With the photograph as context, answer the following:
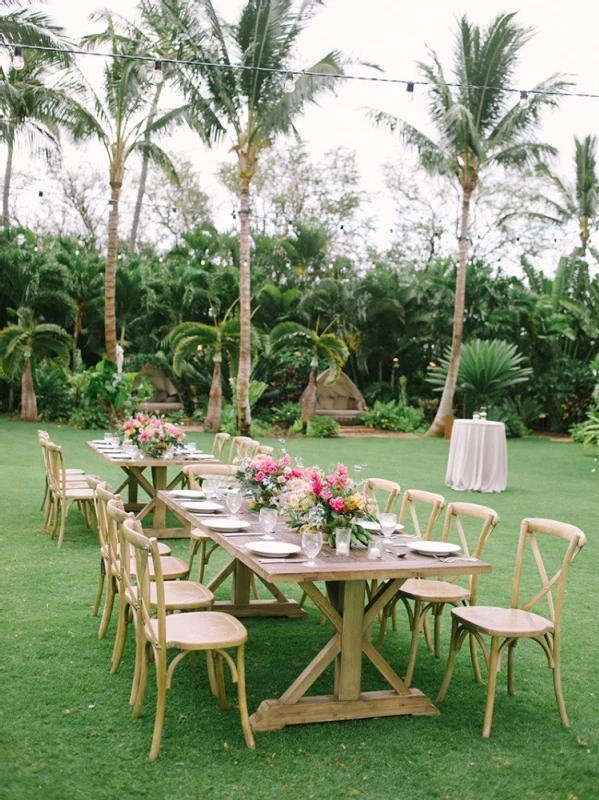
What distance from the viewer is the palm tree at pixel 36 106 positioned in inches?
633

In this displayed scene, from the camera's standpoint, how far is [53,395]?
18.9 m

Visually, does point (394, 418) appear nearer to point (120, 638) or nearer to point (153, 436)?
point (153, 436)

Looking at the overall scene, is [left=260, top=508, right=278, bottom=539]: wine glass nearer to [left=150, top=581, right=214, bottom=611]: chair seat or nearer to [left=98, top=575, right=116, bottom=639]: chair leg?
[left=150, top=581, right=214, bottom=611]: chair seat

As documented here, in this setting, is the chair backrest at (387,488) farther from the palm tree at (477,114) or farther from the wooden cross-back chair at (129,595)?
the palm tree at (477,114)

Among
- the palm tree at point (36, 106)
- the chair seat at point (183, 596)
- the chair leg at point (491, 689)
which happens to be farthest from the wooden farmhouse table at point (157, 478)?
the palm tree at point (36, 106)

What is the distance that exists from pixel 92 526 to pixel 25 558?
42.7 inches

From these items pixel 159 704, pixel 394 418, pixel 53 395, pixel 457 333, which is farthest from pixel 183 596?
pixel 394 418

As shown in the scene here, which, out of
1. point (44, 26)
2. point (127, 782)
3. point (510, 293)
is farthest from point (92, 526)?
point (510, 293)

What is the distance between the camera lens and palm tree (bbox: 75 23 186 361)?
16.5 m

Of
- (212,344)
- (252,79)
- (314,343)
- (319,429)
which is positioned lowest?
(319,429)

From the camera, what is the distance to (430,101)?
1856 centimetres

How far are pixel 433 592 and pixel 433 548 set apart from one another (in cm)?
50

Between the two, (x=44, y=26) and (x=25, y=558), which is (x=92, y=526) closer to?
(x=25, y=558)

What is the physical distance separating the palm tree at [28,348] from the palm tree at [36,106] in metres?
3.69
